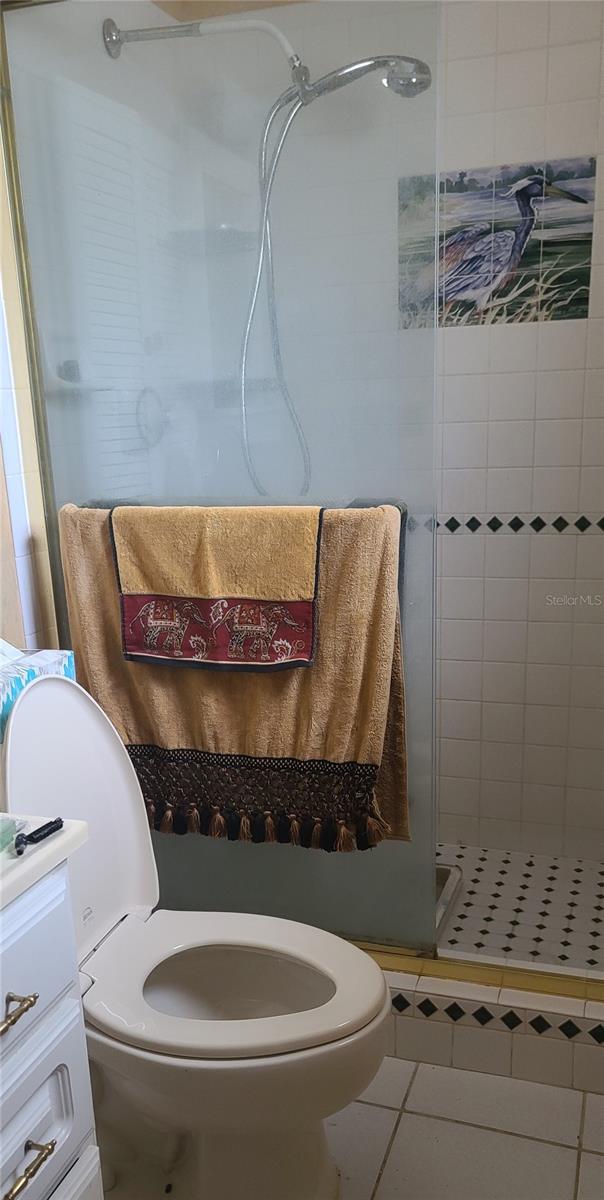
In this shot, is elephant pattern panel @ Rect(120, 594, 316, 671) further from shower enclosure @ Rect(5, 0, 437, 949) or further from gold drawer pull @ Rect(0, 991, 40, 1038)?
gold drawer pull @ Rect(0, 991, 40, 1038)

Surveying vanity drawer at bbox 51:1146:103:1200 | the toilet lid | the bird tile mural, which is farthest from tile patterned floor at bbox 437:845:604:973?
the bird tile mural

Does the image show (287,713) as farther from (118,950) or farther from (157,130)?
(157,130)

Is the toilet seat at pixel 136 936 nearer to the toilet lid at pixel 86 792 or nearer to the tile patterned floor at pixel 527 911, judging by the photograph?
the toilet lid at pixel 86 792

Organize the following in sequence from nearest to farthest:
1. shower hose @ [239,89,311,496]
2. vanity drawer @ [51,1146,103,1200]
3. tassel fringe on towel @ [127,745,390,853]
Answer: vanity drawer @ [51,1146,103,1200], shower hose @ [239,89,311,496], tassel fringe on towel @ [127,745,390,853]

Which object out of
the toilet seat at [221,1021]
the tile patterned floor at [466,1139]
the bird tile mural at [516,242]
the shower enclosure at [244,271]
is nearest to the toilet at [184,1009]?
the toilet seat at [221,1021]

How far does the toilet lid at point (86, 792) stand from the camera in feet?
4.45

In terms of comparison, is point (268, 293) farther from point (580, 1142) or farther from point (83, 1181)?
point (580, 1142)

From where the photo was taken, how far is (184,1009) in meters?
1.51

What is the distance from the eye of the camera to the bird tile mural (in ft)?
6.88

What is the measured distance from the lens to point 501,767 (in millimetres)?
2475

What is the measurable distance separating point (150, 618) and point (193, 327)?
57cm

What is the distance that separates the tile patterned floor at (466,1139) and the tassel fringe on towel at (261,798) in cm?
47

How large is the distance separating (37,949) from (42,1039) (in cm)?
11

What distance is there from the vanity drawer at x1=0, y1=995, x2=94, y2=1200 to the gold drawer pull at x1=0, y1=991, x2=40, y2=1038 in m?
0.05
